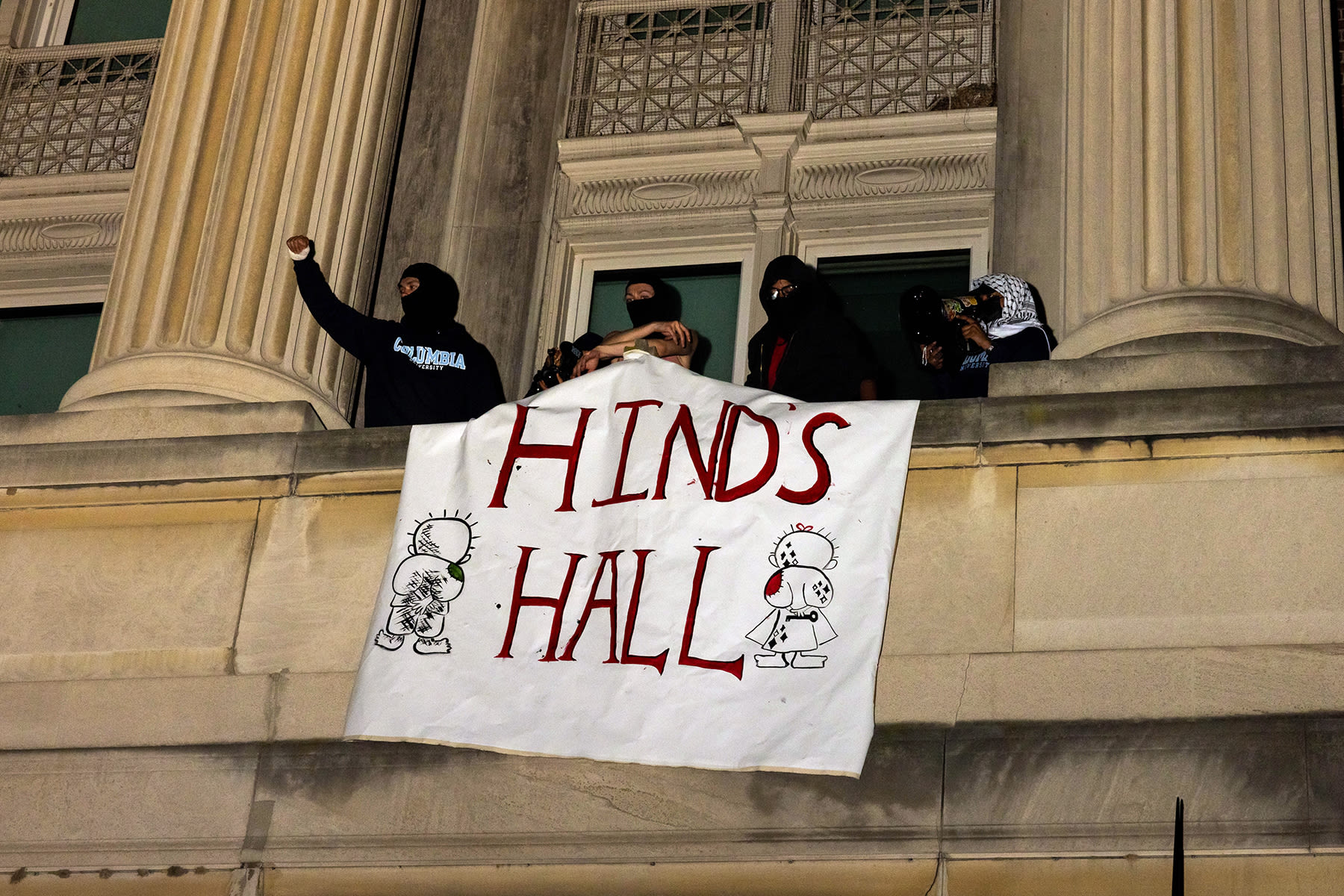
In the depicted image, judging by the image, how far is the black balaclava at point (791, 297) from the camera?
10.4 metres

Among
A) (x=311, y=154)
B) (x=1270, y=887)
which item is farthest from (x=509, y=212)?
(x=1270, y=887)

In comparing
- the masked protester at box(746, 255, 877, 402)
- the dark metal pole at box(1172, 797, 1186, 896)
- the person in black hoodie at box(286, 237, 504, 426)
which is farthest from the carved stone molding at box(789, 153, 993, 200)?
the dark metal pole at box(1172, 797, 1186, 896)

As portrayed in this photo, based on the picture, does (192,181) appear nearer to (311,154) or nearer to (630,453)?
(311,154)

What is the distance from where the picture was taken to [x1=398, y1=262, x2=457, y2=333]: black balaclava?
1122cm

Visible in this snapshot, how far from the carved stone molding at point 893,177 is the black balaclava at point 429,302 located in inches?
111

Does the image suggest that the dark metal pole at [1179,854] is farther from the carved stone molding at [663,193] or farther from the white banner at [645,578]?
the carved stone molding at [663,193]

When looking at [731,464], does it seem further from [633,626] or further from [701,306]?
[701,306]

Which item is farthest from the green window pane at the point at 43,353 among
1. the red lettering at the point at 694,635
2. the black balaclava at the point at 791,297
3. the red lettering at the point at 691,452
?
the red lettering at the point at 694,635

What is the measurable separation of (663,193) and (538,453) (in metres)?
3.77

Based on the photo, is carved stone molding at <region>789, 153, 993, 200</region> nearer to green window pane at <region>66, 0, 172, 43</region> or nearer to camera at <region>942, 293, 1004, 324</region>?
camera at <region>942, 293, 1004, 324</region>

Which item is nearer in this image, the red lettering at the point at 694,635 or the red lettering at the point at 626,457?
the red lettering at the point at 694,635

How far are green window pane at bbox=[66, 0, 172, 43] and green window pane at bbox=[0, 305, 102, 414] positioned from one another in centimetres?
217

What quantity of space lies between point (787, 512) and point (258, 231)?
12.8 ft

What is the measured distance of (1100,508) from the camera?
9.12 meters
